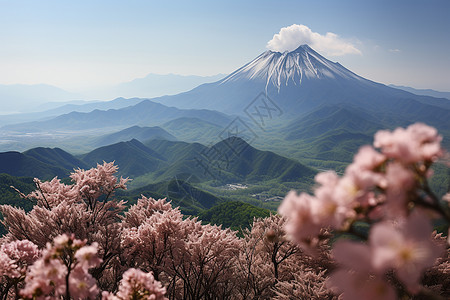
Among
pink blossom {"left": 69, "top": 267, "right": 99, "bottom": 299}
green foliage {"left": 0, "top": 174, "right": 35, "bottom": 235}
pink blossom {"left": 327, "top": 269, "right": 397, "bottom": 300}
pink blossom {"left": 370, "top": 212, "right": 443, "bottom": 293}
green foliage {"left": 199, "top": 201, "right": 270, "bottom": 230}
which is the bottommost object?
green foliage {"left": 199, "top": 201, "right": 270, "bottom": 230}

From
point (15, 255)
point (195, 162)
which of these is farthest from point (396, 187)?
point (195, 162)

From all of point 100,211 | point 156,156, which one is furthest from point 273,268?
point 156,156

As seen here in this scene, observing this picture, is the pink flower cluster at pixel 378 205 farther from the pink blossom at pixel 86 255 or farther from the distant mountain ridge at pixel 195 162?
the distant mountain ridge at pixel 195 162

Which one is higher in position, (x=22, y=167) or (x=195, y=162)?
(x=22, y=167)

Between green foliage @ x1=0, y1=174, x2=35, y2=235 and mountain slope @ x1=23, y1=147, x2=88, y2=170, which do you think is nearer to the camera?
green foliage @ x1=0, y1=174, x2=35, y2=235

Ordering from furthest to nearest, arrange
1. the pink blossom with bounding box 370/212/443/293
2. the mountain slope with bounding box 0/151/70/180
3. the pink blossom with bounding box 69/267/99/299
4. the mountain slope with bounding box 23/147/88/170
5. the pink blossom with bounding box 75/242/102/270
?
the mountain slope with bounding box 23/147/88/170, the mountain slope with bounding box 0/151/70/180, the pink blossom with bounding box 69/267/99/299, the pink blossom with bounding box 75/242/102/270, the pink blossom with bounding box 370/212/443/293

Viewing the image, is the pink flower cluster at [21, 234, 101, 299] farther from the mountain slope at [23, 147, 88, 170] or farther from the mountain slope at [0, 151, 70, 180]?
the mountain slope at [23, 147, 88, 170]

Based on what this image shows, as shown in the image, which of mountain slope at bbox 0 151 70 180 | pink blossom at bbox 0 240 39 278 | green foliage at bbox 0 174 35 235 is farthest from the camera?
mountain slope at bbox 0 151 70 180

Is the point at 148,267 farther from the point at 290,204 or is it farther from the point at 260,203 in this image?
the point at 260,203

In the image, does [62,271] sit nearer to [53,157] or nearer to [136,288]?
[136,288]

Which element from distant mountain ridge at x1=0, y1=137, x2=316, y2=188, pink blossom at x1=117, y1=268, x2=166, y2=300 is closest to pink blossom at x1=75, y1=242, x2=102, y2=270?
pink blossom at x1=117, y1=268, x2=166, y2=300
